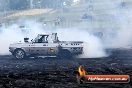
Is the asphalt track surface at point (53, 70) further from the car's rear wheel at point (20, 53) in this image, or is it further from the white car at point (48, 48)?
the white car at point (48, 48)

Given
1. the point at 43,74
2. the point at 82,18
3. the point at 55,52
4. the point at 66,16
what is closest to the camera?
the point at 43,74

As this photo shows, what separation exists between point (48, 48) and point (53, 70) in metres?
4.41

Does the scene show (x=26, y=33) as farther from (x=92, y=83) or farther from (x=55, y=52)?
(x=92, y=83)

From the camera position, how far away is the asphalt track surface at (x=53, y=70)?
1420 centimetres

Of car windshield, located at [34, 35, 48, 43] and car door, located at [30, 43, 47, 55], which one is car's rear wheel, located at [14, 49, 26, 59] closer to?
car door, located at [30, 43, 47, 55]

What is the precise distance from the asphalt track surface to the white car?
437 millimetres

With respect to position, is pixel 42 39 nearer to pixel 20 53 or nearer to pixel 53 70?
pixel 20 53

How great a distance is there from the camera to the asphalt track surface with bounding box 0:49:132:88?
14195 mm

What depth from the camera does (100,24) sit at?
42.6 metres

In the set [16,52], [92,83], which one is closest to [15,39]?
[16,52]

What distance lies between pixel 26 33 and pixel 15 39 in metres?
3.23

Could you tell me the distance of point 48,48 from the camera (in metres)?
21.9

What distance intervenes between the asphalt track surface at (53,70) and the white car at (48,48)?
437 mm

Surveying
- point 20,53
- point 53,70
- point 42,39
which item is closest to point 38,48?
point 42,39
